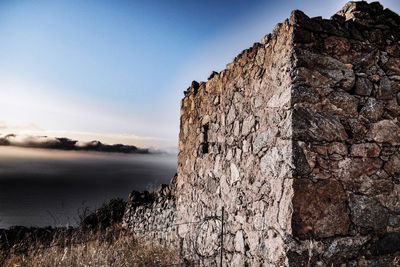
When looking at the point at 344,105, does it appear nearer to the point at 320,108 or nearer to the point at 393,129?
the point at 320,108

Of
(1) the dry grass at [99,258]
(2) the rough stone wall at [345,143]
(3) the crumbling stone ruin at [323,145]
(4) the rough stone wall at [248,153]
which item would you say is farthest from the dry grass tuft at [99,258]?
(2) the rough stone wall at [345,143]

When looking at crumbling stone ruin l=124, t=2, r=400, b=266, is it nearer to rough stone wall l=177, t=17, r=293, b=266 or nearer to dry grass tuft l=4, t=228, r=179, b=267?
rough stone wall l=177, t=17, r=293, b=266

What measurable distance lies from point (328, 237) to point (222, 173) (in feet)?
4.98

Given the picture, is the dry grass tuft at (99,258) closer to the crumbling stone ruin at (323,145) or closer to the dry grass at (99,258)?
the dry grass at (99,258)

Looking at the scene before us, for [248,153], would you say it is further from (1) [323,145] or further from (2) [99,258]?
(2) [99,258]

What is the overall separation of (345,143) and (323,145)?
0.67 ft

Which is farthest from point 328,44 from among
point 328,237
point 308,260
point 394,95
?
point 308,260

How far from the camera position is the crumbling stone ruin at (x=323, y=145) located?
9.08ft

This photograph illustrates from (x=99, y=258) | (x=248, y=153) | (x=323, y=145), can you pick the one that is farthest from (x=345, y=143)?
(x=99, y=258)

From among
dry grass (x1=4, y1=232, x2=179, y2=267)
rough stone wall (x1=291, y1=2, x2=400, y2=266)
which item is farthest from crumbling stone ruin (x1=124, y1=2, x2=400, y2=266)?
dry grass (x1=4, y1=232, x2=179, y2=267)

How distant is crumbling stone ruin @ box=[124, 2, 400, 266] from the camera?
109 inches

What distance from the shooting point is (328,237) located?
2.76 meters

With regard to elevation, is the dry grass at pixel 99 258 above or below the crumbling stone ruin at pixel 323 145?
below

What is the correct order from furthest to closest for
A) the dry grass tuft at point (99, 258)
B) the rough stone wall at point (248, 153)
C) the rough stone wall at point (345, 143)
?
the dry grass tuft at point (99, 258), the rough stone wall at point (248, 153), the rough stone wall at point (345, 143)
